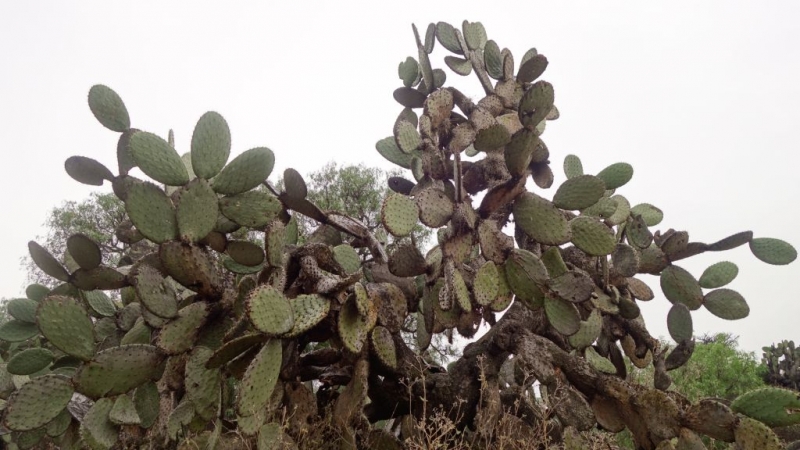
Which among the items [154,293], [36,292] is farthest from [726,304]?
[36,292]

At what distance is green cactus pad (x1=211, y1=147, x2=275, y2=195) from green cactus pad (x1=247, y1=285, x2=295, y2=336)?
0.56m

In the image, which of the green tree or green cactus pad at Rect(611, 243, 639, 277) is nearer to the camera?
green cactus pad at Rect(611, 243, 639, 277)

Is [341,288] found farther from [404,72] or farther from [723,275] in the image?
[723,275]

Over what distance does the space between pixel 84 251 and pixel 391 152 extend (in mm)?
1598

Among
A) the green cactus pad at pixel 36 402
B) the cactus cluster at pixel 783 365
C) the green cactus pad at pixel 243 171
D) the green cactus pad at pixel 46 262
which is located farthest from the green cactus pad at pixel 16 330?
the cactus cluster at pixel 783 365

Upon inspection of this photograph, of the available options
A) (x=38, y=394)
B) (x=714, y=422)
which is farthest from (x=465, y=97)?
(x=38, y=394)

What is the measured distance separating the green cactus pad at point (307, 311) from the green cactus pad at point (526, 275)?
71 centimetres

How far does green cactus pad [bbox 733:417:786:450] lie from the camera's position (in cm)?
174

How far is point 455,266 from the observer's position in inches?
86.6

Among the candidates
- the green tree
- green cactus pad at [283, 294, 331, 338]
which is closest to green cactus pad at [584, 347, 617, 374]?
green cactus pad at [283, 294, 331, 338]

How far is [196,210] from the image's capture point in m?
1.97

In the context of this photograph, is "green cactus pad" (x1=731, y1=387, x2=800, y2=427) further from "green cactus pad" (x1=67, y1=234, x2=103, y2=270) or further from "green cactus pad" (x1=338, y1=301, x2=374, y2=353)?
"green cactus pad" (x1=67, y1=234, x2=103, y2=270)

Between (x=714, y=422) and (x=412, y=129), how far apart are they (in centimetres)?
152

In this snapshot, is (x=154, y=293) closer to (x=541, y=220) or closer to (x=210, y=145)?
(x=210, y=145)
